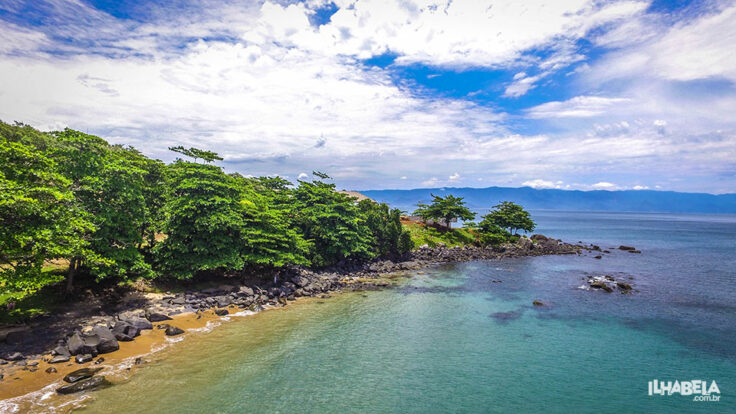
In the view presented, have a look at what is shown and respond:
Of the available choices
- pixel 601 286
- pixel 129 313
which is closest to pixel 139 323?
pixel 129 313

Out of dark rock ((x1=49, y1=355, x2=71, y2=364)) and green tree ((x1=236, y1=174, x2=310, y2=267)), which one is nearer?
dark rock ((x1=49, y1=355, x2=71, y2=364))

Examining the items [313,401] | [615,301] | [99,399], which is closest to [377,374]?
[313,401]

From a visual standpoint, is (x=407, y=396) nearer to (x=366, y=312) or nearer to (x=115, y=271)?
(x=366, y=312)

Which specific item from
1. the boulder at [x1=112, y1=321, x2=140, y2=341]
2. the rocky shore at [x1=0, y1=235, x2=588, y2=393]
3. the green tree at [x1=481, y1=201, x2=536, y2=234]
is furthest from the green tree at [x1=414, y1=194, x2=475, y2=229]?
the boulder at [x1=112, y1=321, x2=140, y2=341]

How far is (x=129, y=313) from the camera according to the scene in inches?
1077

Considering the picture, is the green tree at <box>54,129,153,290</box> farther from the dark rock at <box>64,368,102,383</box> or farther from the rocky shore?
the dark rock at <box>64,368,102,383</box>

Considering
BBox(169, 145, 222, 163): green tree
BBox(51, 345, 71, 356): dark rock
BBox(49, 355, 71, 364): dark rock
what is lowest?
BBox(49, 355, 71, 364): dark rock

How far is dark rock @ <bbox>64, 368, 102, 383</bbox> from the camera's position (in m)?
18.2

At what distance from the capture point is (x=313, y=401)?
18.2 meters

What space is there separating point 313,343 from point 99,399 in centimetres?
1304

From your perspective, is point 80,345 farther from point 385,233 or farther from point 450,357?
point 385,233

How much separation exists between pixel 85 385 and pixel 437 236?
7037 centimetres

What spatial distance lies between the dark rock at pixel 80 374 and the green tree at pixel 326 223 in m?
28.5

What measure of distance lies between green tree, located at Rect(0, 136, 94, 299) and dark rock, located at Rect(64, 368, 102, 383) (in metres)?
5.35
